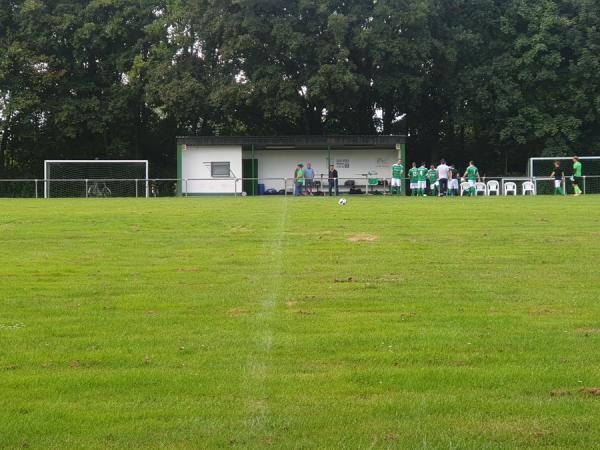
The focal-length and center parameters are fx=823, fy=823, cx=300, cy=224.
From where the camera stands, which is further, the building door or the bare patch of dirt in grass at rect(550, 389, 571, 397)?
the building door

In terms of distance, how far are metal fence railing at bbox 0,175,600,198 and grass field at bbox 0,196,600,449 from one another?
2655cm

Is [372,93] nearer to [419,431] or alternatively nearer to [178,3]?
[178,3]

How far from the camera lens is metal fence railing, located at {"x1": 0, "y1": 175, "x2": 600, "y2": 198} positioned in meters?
41.2

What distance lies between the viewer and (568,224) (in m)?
17.9

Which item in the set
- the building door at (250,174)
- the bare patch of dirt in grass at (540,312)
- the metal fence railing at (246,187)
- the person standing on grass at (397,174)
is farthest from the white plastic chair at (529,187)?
the bare patch of dirt in grass at (540,312)

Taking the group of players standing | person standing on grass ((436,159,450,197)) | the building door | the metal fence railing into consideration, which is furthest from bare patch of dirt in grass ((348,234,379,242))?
the building door

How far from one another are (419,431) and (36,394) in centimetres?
265

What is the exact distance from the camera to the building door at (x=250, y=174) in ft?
142

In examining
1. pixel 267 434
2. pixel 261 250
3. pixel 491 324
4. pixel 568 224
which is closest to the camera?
pixel 267 434

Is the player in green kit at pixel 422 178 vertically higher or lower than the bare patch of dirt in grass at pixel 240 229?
higher

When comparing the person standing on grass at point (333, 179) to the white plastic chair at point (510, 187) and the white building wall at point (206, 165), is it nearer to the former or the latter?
the white building wall at point (206, 165)

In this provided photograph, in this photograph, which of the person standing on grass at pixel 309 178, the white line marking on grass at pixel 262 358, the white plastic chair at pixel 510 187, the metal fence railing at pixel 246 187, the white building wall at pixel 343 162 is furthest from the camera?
the white building wall at pixel 343 162

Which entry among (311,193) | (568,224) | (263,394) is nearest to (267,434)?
(263,394)

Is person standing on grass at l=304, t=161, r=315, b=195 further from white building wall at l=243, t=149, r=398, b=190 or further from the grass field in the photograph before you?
the grass field
